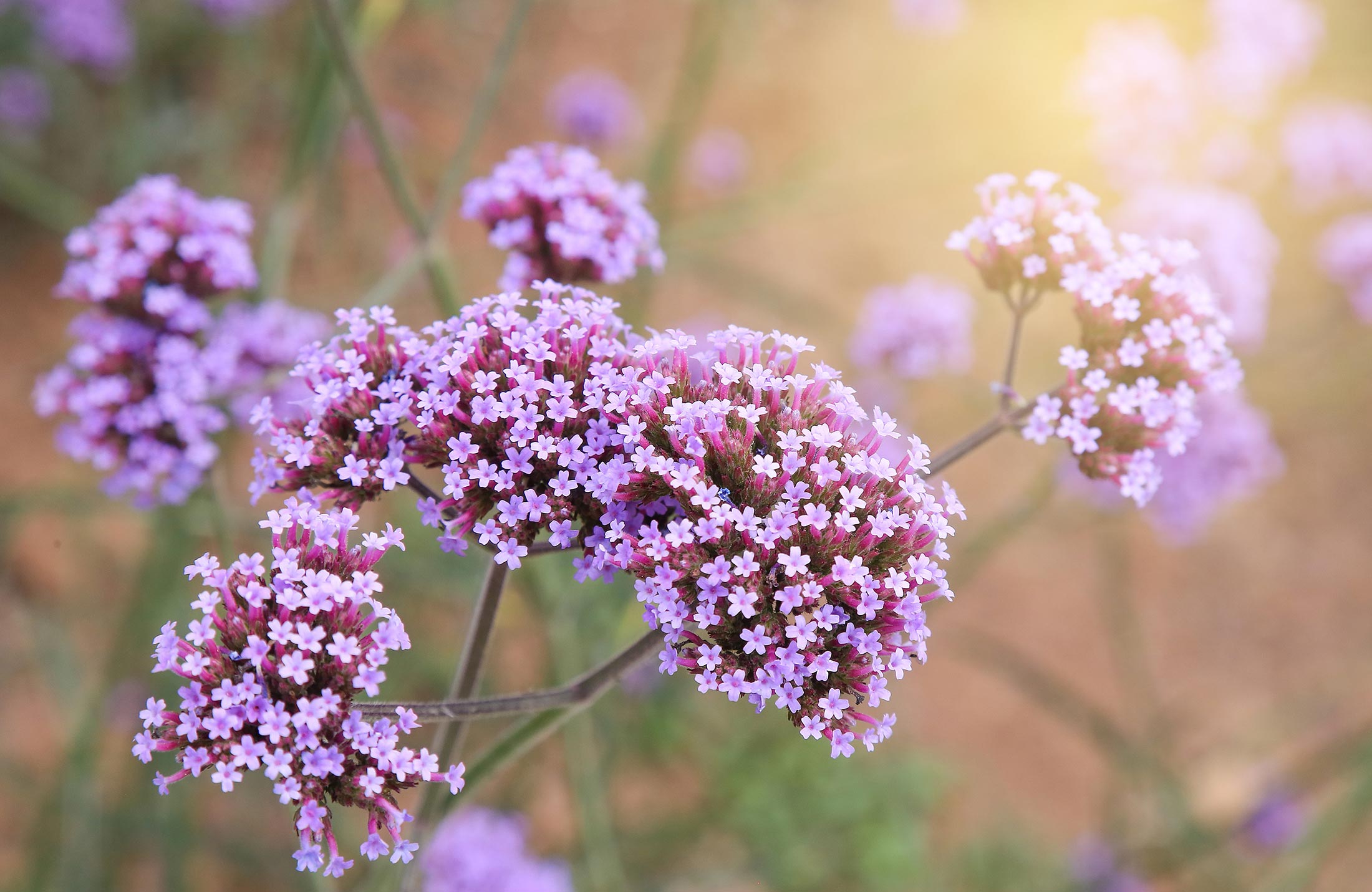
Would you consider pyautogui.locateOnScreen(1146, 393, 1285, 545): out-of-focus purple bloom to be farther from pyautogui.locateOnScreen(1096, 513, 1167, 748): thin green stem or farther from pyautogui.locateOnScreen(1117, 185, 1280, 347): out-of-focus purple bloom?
pyautogui.locateOnScreen(1096, 513, 1167, 748): thin green stem

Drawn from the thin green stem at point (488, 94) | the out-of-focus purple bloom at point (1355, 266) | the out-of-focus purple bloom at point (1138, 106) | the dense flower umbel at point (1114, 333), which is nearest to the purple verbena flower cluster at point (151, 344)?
the thin green stem at point (488, 94)

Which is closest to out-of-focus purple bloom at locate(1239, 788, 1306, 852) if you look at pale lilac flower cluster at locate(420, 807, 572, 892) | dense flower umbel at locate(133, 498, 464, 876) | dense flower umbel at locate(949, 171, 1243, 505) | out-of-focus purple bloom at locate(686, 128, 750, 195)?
pale lilac flower cluster at locate(420, 807, 572, 892)

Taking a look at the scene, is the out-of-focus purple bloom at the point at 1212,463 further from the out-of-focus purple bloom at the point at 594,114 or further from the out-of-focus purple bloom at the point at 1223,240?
the out-of-focus purple bloom at the point at 594,114

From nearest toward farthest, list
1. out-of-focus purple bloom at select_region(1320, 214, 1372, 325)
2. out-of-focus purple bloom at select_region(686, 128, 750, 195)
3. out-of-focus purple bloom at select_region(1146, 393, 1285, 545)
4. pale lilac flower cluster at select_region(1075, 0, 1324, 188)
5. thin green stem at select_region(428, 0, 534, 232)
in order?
thin green stem at select_region(428, 0, 534, 232) < out-of-focus purple bloom at select_region(1146, 393, 1285, 545) < out-of-focus purple bloom at select_region(1320, 214, 1372, 325) < pale lilac flower cluster at select_region(1075, 0, 1324, 188) < out-of-focus purple bloom at select_region(686, 128, 750, 195)

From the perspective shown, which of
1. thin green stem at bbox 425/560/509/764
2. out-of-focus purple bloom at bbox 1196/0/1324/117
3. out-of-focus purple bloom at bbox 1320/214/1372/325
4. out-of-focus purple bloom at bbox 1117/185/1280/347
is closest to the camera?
thin green stem at bbox 425/560/509/764

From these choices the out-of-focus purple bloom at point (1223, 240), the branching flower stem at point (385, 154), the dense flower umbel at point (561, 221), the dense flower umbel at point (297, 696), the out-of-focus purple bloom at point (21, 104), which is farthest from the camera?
the out-of-focus purple bloom at point (21, 104)

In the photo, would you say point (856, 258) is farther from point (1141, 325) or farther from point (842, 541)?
point (842, 541)

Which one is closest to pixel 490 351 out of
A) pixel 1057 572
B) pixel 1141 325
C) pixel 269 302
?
pixel 1141 325
